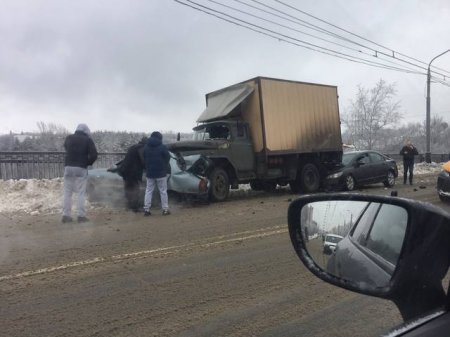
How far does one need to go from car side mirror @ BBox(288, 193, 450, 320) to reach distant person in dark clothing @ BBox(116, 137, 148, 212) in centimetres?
915

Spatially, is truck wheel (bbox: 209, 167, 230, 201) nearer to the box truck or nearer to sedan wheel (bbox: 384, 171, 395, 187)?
the box truck

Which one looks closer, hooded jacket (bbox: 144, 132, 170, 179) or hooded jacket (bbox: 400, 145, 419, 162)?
hooded jacket (bbox: 144, 132, 170, 179)

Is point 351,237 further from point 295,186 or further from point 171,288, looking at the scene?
point 295,186

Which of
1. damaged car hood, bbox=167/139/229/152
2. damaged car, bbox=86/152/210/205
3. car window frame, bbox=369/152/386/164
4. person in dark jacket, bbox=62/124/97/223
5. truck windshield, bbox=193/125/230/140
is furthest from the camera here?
car window frame, bbox=369/152/386/164

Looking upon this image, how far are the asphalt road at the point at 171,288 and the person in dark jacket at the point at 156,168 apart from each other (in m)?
2.25

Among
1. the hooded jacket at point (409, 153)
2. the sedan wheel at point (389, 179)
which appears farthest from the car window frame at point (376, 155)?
the hooded jacket at point (409, 153)

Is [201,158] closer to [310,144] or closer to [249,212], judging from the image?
[249,212]

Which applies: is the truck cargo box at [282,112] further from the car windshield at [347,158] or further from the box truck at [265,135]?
the car windshield at [347,158]

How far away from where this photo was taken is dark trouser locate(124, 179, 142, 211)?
1112 cm

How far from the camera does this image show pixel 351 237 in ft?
6.46

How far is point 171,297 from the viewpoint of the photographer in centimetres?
445

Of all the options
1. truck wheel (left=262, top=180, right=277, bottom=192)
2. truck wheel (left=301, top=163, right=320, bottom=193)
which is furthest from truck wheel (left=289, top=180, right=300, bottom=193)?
truck wheel (left=262, top=180, right=277, bottom=192)

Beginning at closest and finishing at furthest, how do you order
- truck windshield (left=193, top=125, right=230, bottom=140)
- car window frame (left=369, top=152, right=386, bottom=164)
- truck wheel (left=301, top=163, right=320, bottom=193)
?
truck windshield (left=193, top=125, right=230, bottom=140), truck wheel (left=301, top=163, right=320, bottom=193), car window frame (left=369, top=152, right=386, bottom=164)

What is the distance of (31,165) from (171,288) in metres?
11.4
